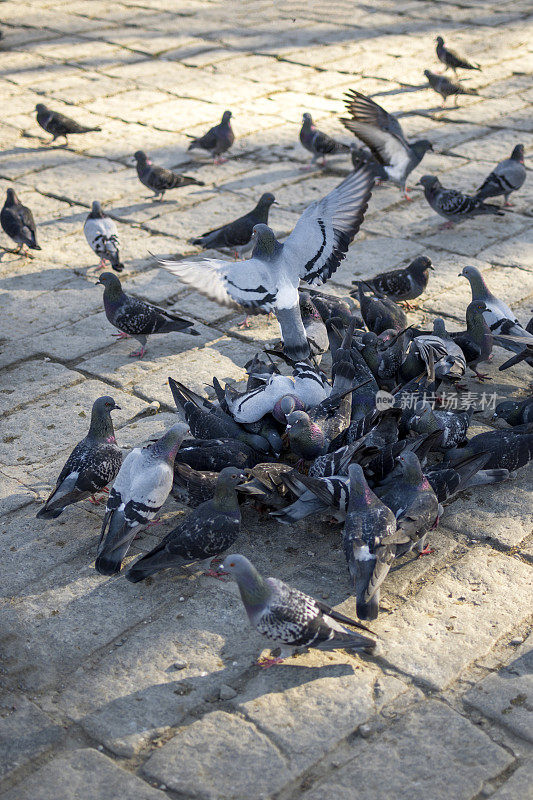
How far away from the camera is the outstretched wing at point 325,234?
617 cm

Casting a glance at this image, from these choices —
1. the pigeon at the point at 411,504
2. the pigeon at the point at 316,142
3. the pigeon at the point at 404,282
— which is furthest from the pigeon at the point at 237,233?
the pigeon at the point at 411,504

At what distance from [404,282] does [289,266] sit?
1.05m

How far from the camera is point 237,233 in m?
7.42

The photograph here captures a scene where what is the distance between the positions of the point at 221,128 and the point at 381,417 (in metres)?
5.74

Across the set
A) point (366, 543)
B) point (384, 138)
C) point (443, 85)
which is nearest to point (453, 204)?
point (384, 138)

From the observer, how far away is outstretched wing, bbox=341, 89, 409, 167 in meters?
8.25

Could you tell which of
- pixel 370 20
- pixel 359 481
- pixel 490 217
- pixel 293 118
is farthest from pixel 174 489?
pixel 370 20

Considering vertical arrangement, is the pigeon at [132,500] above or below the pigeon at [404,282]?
below

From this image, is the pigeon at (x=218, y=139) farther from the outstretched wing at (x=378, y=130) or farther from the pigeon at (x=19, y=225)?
the pigeon at (x=19, y=225)

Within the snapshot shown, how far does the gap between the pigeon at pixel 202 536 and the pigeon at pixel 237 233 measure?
3598mm

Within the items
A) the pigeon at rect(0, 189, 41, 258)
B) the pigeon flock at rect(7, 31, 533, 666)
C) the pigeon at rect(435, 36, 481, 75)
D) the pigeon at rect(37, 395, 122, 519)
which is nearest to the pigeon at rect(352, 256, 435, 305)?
the pigeon flock at rect(7, 31, 533, 666)

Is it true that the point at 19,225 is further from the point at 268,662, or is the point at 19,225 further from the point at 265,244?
the point at 268,662

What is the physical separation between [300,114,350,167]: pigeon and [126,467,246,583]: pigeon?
229 inches

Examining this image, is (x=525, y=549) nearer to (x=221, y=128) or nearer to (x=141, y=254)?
(x=141, y=254)
